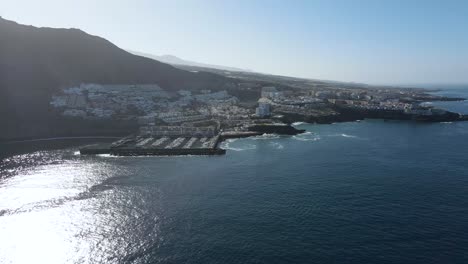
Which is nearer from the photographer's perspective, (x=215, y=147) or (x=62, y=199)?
(x=62, y=199)

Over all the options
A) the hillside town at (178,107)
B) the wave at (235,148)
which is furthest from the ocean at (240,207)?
the hillside town at (178,107)

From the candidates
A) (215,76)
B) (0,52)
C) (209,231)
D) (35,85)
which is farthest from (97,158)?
(215,76)

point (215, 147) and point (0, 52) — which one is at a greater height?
point (0, 52)

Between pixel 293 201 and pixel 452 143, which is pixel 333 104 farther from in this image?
pixel 293 201

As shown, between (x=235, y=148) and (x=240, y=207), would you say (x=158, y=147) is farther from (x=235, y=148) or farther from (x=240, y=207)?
(x=240, y=207)

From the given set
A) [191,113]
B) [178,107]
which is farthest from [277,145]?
[178,107]
